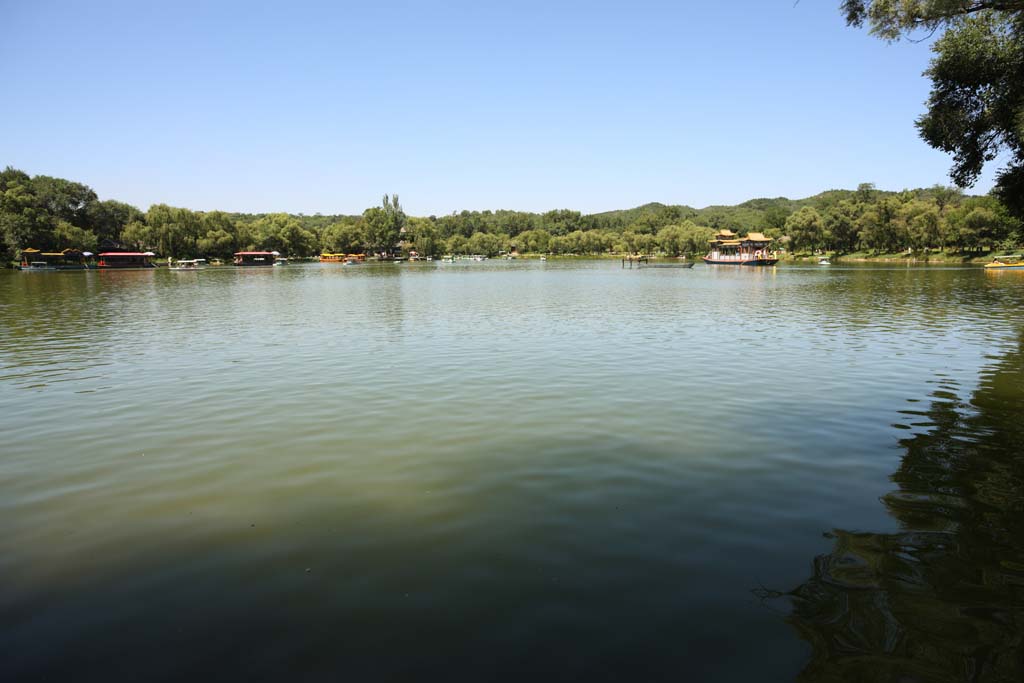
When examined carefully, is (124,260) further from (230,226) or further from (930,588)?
(930,588)

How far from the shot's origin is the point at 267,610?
5.50 m

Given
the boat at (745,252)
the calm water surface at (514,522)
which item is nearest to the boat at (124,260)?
the calm water surface at (514,522)

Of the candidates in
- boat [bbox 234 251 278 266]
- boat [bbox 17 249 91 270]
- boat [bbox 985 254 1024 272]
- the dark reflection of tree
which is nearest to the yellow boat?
boat [bbox 985 254 1024 272]

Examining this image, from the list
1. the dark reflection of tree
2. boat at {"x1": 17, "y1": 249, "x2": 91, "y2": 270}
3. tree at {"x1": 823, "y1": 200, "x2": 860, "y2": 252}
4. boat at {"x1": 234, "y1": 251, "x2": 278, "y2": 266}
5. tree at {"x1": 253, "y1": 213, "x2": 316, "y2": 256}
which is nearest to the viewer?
the dark reflection of tree

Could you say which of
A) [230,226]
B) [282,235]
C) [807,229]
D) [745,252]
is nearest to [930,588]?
[745,252]

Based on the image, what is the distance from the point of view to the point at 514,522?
7402 millimetres

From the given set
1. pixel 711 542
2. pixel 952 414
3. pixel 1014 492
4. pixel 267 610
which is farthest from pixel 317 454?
pixel 952 414

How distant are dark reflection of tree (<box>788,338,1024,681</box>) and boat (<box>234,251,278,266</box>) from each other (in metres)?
162

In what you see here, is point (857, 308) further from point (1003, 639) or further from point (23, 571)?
point (23, 571)

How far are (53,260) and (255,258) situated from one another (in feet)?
152

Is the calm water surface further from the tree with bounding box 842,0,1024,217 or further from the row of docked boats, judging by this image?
the row of docked boats

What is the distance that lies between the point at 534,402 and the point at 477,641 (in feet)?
29.6

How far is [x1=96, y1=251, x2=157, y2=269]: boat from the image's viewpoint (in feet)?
410

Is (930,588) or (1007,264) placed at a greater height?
(1007,264)
